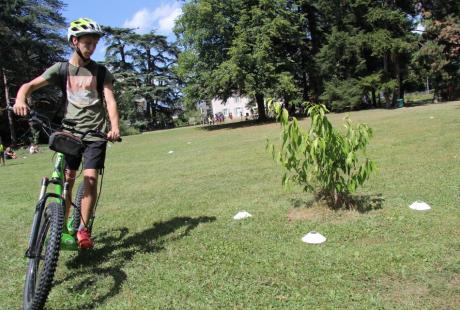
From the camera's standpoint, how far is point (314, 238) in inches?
172

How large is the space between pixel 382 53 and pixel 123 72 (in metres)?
32.3

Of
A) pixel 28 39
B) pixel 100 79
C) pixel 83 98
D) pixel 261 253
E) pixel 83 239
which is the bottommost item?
pixel 261 253

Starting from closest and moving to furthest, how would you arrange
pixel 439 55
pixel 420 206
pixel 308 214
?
pixel 420 206 → pixel 308 214 → pixel 439 55

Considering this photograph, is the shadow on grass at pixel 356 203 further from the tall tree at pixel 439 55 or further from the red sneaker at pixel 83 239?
the tall tree at pixel 439 55

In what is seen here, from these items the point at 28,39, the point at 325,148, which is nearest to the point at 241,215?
the point at 325,148

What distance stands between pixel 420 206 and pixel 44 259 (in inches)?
161

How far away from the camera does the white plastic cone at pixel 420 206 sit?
203 inches

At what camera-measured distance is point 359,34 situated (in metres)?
38.4

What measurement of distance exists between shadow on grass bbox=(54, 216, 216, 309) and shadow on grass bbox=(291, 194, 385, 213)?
123 cm

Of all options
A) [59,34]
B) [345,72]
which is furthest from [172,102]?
[345,72]

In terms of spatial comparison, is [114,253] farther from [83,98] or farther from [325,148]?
[325,148]

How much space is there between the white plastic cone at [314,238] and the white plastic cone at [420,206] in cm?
148

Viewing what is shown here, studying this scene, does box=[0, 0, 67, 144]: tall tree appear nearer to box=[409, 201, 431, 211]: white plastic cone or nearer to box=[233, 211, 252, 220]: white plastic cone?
box=[233, 211, 252, 220]: white plastic cone

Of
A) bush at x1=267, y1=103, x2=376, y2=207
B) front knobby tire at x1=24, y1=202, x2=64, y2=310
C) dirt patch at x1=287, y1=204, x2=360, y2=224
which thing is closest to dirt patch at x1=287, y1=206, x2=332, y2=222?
dirt patch at x1=287, y1=204, x2=360, y2=224
